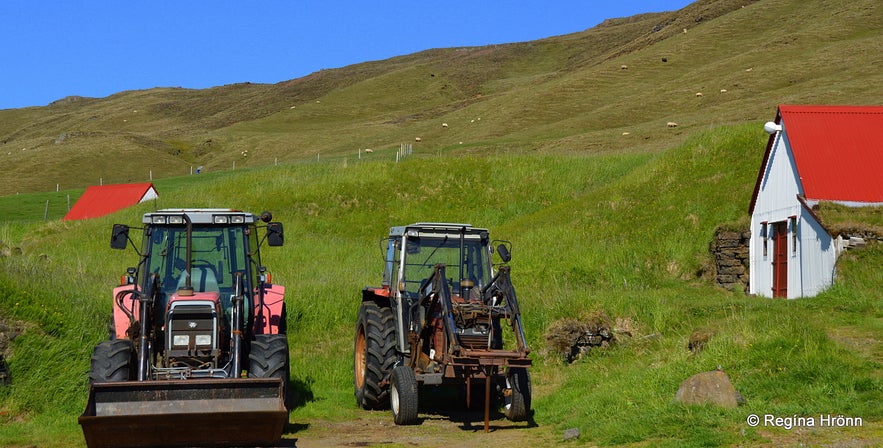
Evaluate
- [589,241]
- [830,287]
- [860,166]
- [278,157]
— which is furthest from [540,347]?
[278,157]

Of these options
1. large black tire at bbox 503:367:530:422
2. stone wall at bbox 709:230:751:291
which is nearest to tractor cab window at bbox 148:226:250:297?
large black tire at bbox 503:367:530:422

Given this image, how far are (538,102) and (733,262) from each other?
61579 millimetres

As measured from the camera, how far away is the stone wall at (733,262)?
27750mm

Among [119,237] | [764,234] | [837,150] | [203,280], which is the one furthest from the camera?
[764,234]

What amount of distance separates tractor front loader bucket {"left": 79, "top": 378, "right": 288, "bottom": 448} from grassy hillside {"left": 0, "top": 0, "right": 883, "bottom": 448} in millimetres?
1854

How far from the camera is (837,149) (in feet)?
79.2

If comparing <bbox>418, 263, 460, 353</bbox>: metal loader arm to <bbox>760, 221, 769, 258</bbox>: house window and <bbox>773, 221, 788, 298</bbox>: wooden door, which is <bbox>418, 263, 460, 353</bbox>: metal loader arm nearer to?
<bbox>773, 221, 788, 298</bbox>: wooden door

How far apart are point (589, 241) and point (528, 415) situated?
739 inches

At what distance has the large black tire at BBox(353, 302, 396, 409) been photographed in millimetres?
14508

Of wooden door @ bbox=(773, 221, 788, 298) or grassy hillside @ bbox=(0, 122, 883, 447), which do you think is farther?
wooden door @ bbox=(773, 221, 788, 298)

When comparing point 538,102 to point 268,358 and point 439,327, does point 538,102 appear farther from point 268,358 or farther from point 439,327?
point 268,358

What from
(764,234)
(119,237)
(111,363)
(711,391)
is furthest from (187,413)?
(764,234)

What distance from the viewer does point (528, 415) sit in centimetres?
1314

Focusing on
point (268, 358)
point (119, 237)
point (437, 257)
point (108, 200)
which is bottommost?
point (268, 358)
